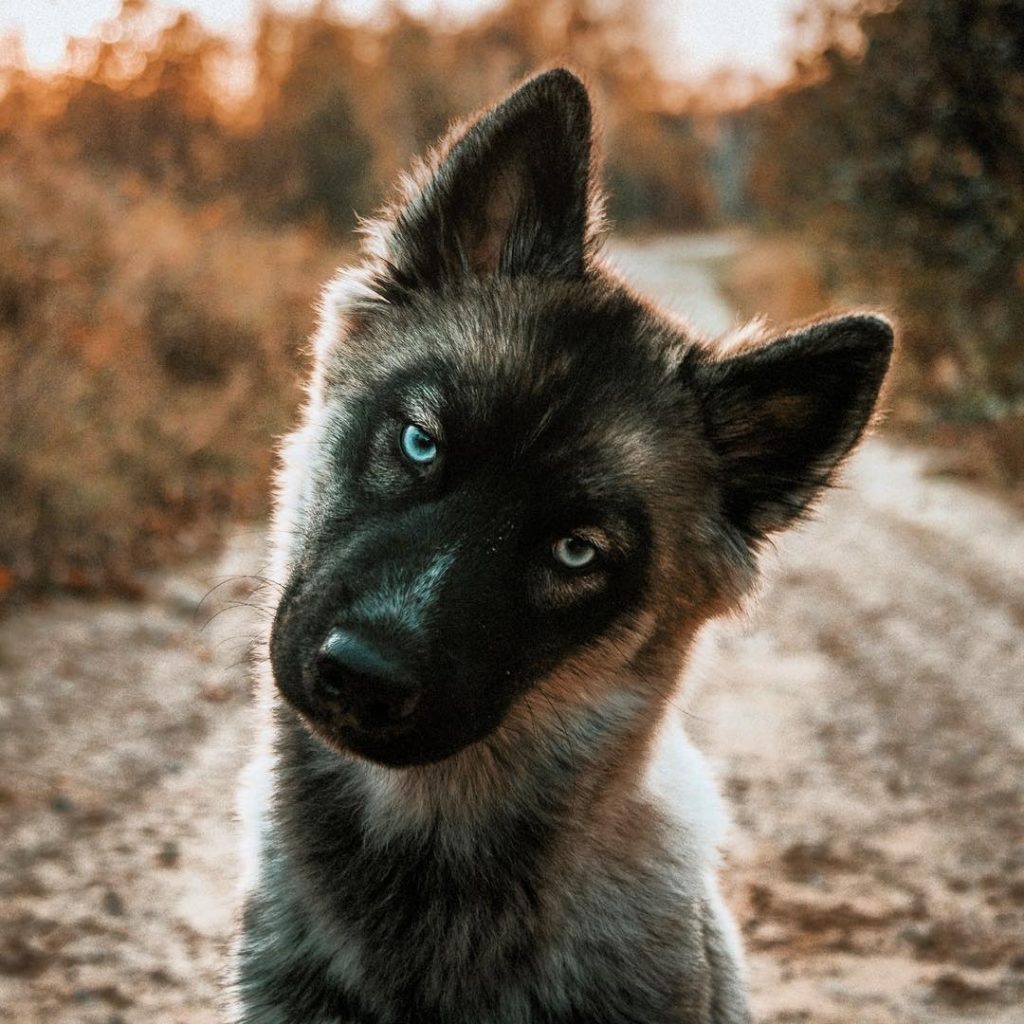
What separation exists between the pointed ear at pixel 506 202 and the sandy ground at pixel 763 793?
0.67m

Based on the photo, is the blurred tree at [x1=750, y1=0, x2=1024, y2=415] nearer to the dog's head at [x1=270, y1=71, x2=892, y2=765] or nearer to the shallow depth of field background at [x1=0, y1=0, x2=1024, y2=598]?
the shallow depth of field background at [x1=0, y1=0, x2=1024, y2=598]

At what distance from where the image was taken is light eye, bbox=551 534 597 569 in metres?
2.67

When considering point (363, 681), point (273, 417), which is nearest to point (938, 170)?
point (273, 417)

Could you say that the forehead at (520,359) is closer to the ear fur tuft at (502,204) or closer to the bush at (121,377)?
the ear fur tuft at (502,204)

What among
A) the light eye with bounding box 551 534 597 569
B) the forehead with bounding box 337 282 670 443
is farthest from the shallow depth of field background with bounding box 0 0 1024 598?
the light eye with bounding box 551 534 597 569

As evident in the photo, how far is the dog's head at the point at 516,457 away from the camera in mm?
2490

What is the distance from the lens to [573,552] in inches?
106

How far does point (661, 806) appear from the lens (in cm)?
310

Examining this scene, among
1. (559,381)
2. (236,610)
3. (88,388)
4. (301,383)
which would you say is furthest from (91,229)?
(559,381)

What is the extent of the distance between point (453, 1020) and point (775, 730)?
331cm

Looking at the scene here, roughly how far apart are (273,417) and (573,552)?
8.06 m

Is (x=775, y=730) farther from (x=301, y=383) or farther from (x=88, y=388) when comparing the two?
(x=88, y=388)

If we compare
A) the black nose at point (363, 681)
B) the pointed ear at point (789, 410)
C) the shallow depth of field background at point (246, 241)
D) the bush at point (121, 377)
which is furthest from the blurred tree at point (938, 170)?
the black nose at point (363, 681)

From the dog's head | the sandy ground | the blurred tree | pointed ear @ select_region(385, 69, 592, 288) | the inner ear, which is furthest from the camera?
the blurred tree
